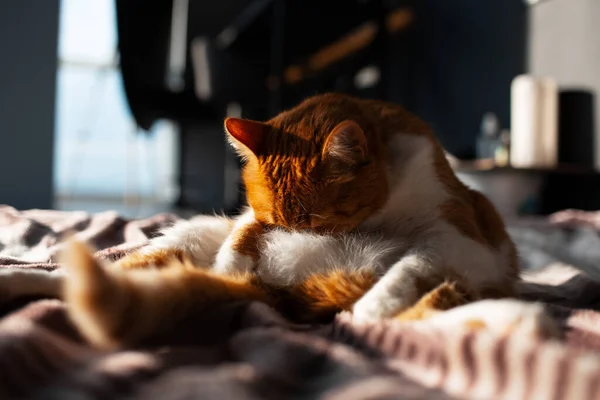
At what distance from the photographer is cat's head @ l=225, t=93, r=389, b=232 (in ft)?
2.51

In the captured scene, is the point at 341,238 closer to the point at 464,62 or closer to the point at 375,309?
the point at 375,309

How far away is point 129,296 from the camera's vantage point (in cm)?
49

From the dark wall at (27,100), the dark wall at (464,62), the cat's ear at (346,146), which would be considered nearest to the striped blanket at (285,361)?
the cat's ear at (346,146)

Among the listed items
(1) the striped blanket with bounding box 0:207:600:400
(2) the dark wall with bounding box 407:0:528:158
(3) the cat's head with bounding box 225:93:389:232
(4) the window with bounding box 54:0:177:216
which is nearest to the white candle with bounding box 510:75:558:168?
(2) the dark wall with bounding box 407:0:528:158

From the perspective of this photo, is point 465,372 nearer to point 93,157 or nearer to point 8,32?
point 8,32

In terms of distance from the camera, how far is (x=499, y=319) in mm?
528

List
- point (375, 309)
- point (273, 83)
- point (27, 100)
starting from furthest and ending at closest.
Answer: point (273, 83) → point (27, 100) → point (375, 309)

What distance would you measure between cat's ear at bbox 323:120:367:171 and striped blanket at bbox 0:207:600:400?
249 mm

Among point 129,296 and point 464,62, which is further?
point 464,62

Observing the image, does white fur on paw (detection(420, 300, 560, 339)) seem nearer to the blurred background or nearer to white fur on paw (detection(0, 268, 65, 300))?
white fur on paw (detection(0, 268, 65, 300))

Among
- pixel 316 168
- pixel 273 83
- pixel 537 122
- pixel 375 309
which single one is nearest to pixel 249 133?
pixel 316 168

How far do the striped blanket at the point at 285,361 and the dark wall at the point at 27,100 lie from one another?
182cm

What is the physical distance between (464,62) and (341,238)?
2.90m

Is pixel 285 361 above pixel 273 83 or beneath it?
beneath
